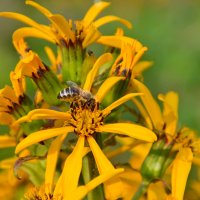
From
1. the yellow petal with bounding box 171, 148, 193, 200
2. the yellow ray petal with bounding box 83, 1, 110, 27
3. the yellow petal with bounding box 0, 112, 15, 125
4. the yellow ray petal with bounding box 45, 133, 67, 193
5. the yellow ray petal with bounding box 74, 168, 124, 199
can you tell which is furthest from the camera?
the yellow ray petal with bounding box 83, 1, 110, 27

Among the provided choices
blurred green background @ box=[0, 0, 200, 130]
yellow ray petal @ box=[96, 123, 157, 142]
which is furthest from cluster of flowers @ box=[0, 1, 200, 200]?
blurred green background @ box=[0, 0, 200, 130]

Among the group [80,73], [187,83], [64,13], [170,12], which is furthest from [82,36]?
[64,13]

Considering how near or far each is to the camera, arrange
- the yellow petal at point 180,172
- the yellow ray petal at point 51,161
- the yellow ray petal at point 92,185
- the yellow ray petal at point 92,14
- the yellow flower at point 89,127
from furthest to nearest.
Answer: the yellow ray petal at point 92,14 < the yellow petal at point 180,172 < the yellow ray petal at point 51,161 < the yellow flower at point 89,127 < the yellow ray petal at point 92,185

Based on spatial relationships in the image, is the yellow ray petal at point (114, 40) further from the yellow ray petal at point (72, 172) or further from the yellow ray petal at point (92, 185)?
the yellow ray petal at point (92, 185)

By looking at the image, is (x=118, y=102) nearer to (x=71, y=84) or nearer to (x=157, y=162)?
(x=71, y=84)

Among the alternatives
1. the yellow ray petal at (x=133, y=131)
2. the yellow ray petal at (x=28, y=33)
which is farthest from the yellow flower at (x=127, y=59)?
the yellow ray petal at (x=28, y=33)

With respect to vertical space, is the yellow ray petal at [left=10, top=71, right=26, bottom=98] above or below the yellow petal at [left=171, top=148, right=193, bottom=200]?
above

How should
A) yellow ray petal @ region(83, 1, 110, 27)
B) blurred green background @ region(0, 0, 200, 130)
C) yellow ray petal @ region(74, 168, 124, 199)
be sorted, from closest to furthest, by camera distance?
yellow ray petal @ region(74, 168, 124, 199) → yellow ray petal @ region(83, 1, 110, 27) → blurred green background @ region(0, 0, 200, 130)

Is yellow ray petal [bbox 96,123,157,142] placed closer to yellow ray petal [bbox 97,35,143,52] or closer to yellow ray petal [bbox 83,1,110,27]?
yellow ray petal [bbox 97,35,143,52]
